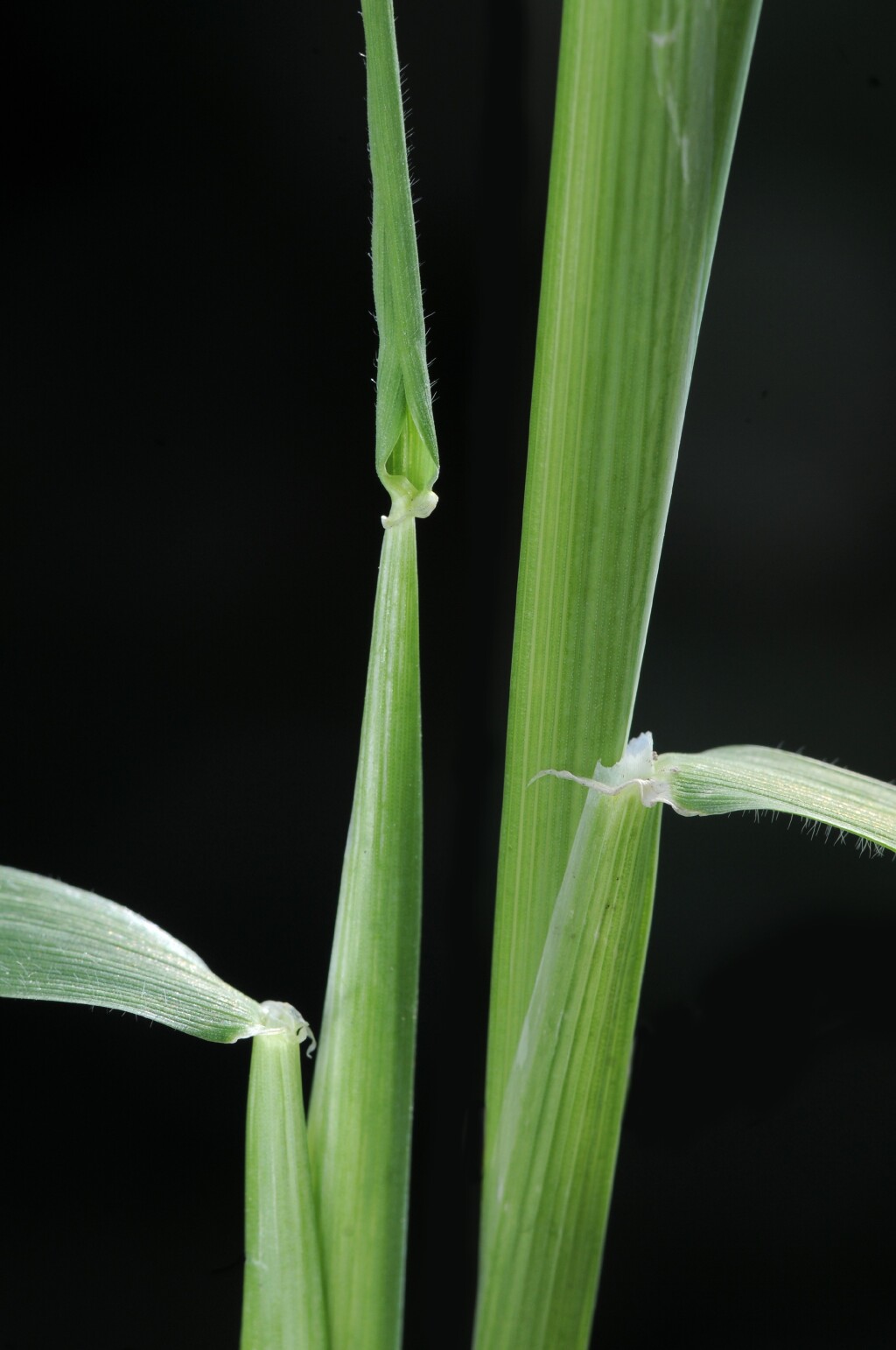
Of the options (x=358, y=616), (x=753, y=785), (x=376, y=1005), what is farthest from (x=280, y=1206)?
(x=358, y=616)

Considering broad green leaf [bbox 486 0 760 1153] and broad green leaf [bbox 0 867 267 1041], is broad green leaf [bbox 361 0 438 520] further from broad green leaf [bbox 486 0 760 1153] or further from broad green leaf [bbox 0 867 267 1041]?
broad green leaf [bbox 0 867 267 1041]

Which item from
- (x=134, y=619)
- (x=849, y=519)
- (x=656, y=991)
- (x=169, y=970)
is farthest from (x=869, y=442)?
(x=169, y=970)

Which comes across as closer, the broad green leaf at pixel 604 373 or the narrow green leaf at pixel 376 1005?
the broad green leaf at pixel 604 373

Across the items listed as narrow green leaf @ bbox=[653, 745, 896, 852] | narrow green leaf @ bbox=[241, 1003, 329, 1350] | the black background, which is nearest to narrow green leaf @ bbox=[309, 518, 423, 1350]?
narrow green leaf @ bbox=[241, 1003, 329, 1350]

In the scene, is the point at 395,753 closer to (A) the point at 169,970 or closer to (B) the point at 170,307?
(A) the point at 169,970

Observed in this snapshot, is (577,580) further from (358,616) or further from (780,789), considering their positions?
(358,616)

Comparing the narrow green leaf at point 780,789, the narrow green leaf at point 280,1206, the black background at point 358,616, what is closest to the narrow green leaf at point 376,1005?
the narrow green leaf at point 280,1206

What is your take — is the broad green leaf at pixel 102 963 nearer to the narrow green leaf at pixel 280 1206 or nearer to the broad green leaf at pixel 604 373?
the narrow green leaf at pixel 280 1206
